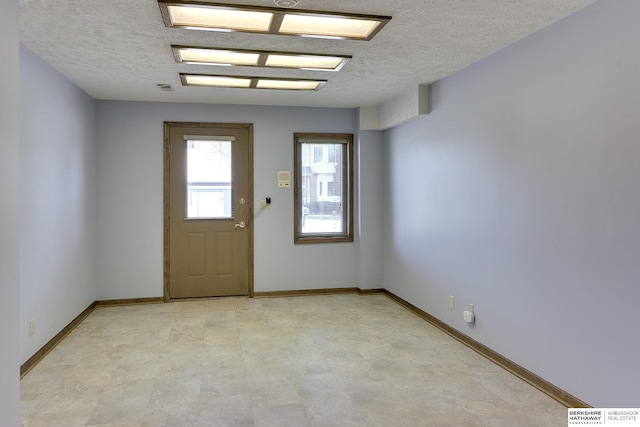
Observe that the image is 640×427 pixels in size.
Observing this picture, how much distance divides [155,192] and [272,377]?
10.3 feet

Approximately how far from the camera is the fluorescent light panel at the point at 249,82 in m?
4.18

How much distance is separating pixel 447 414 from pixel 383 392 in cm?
45

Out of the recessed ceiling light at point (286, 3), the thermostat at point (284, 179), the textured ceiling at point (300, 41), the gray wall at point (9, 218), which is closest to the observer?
the gray wall at point (9, 218)

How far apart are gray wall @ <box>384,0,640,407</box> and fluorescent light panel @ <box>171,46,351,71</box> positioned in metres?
1.23

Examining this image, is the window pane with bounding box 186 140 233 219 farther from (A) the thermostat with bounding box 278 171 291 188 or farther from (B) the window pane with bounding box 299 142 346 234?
(B) the window pane with bounding box 299 142 346 234

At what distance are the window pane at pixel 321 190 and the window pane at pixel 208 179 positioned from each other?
3.21 feet

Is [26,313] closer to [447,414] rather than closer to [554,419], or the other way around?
[447,414]

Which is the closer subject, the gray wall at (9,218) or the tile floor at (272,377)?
the gray wall at (9,218)

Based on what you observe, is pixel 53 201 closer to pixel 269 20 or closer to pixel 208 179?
pixel 208 179

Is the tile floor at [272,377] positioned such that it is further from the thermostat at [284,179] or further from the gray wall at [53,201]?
the thermostat at [284,179]

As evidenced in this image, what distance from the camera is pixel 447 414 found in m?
2.64

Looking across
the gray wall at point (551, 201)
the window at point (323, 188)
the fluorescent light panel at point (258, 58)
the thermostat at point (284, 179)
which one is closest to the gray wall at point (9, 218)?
the fluorescent light panel at point (258, 58)

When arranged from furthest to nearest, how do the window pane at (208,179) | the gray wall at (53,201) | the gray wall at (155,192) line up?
the window pane at (208,179) → the gray wall at (155,192) → the gray wall at (53,201)

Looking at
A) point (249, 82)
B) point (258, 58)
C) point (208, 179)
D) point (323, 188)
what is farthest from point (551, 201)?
point (208, 179)
